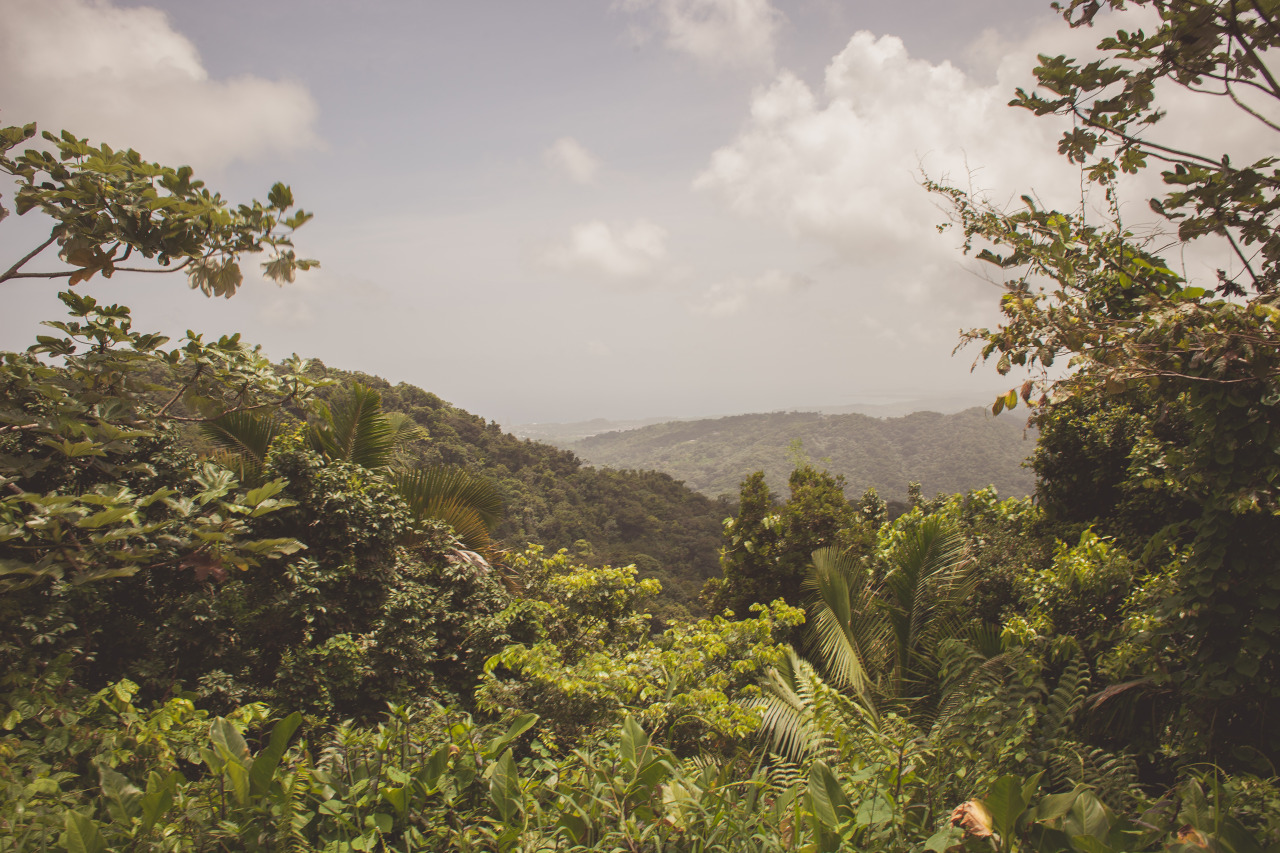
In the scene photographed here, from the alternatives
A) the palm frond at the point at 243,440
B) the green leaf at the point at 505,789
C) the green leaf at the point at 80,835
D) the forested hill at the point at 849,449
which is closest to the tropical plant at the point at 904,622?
the green leaf at the point at 505,789

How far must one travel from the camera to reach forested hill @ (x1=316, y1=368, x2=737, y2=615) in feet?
91.2

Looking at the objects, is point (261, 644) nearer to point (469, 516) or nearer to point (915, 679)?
point (469, 516)

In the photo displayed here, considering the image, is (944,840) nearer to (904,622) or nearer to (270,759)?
(270,759)

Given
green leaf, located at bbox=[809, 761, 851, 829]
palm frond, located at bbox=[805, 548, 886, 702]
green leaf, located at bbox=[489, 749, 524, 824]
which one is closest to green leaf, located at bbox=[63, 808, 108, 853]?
green leaf, located at bbox=[489, 749, 524, 824]

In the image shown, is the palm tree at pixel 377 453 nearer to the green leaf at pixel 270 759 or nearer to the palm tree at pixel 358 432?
the palm tree at pixel 358 432

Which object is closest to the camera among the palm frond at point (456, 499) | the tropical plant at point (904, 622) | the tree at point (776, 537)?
the tropical plant at point (904, 622)

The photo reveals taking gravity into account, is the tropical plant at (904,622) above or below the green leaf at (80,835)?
below

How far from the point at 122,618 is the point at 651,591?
15.4 ft

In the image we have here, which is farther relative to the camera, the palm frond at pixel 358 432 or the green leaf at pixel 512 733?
the palm frond at pixel 358 432

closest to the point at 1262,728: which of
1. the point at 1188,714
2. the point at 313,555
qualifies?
the point at 1188,714

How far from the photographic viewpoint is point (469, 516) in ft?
25.8

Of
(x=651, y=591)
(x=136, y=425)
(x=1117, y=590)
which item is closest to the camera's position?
(x=136, y=425)

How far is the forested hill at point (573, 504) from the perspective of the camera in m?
27.8

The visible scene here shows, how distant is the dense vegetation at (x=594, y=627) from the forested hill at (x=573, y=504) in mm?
18520
